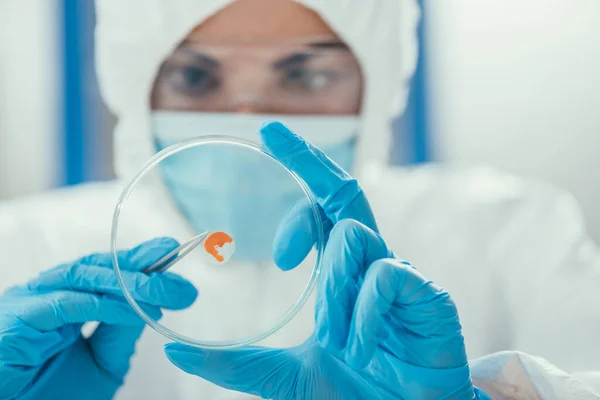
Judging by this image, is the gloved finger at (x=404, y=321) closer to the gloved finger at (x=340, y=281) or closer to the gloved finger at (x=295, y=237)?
the gloved finger at (x=340, y=281)

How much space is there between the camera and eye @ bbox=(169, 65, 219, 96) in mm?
1467

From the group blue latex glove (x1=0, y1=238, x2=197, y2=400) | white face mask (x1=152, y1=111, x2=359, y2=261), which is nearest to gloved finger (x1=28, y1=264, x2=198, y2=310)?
blue latex glove (x1=0, y1=238, x2=197, y2=400)

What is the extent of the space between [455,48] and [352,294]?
1.75 metres

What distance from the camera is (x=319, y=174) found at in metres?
0.89

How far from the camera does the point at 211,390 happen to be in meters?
1.42

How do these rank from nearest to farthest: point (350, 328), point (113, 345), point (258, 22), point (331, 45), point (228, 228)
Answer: point (350, 328) < point (113, 345) < point (228, 228) < point (258, 22) < point (331, 45)

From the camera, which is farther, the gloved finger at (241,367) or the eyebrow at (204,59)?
the eyebrow at (204,59)

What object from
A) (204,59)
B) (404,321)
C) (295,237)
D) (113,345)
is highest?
(204,59)

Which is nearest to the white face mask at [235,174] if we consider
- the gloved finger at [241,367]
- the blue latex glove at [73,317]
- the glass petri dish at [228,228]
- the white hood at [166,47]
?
the glass petri dish at [228,228]

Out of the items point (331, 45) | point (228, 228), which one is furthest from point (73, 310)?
point (331, 45)

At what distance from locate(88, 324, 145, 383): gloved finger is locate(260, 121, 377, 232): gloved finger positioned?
16.8 inches

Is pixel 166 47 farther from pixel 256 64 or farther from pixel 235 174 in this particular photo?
pixel 235 174

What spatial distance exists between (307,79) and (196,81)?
276mm

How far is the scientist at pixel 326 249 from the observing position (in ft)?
2.79
